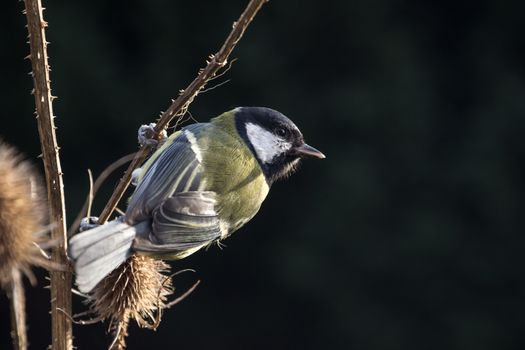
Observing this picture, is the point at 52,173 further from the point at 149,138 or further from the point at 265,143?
the point at 265,143

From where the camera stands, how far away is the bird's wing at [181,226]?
1695mm

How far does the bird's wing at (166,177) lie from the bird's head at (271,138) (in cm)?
22

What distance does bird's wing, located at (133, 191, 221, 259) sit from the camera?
170cm

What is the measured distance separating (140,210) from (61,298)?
0.47 metres

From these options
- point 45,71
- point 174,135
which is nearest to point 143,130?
point 174,135

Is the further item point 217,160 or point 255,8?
point 217,160

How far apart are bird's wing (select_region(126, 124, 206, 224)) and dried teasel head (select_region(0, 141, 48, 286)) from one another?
0.47m

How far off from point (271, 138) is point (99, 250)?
75 cm

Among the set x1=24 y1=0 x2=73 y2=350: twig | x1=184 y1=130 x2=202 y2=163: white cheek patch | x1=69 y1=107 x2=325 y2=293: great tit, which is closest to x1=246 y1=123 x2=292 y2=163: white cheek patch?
x1=69 y1=107 x2=325 y2=293: great tit

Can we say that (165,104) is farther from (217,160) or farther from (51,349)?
(51,349)

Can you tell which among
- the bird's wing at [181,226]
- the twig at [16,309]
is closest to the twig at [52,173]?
the twig at [16,309]

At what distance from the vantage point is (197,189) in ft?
6.24

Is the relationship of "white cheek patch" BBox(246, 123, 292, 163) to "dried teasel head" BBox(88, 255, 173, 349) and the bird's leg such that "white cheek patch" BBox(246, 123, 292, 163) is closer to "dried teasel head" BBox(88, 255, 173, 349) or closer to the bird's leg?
the bird's leg

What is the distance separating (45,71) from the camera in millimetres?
1318
